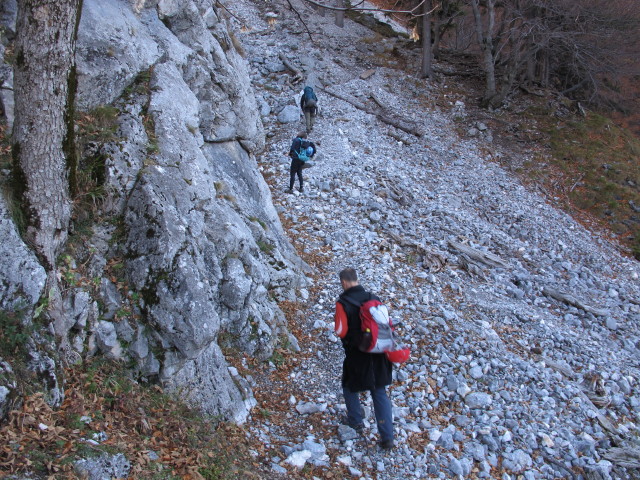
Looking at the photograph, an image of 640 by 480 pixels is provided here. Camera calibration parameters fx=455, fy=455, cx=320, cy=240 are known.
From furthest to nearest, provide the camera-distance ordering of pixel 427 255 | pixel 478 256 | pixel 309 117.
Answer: pixel 309 117 < pixel 478 256 < pixel 427 255

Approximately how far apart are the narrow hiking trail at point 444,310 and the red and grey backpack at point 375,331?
122 cm

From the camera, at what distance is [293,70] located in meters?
19.8

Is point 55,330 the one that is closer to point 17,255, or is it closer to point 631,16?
point 17,255

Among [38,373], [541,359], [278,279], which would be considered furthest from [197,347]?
[541,359]

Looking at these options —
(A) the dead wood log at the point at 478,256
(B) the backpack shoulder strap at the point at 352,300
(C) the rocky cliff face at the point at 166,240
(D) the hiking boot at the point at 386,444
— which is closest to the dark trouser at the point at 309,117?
(C) the rocky cliff face at the point at 166,240

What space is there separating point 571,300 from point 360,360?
7.91m

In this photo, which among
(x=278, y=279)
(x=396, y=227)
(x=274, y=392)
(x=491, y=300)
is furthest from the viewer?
(x=396, y=227)

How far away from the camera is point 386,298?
8.50 m

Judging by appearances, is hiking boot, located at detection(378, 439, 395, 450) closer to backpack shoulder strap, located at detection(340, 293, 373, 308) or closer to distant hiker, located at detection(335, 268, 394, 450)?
distant hiker, located at detection(335, 268, 394, 450)

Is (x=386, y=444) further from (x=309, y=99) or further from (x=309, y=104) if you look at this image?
(x=309, y=99)

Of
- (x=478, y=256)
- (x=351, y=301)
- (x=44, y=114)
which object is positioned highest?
(x=44, y=114)

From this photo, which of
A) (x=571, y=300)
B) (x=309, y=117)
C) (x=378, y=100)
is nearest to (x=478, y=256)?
(x=571, y=300)

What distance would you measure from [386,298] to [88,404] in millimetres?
5573

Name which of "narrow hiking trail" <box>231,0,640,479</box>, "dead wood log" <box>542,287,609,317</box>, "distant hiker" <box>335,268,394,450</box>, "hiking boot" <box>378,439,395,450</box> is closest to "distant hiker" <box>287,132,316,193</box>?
"narrow hiking trail" <box>231,0,640,479</box>
